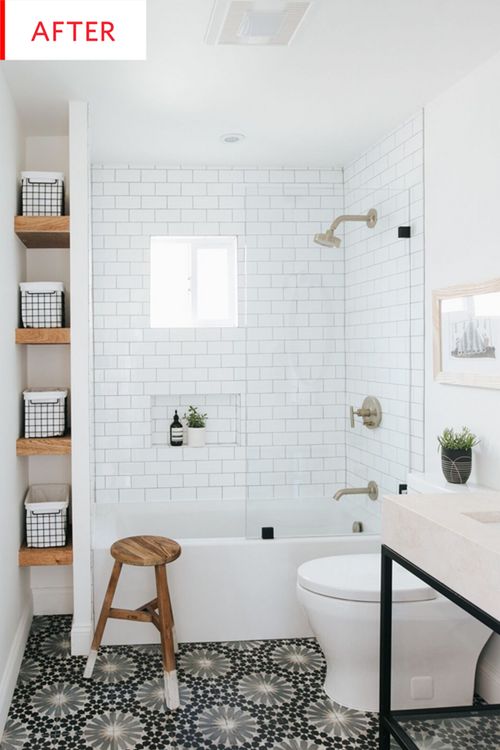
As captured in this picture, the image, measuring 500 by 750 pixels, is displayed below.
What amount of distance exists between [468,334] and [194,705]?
6.34 ft

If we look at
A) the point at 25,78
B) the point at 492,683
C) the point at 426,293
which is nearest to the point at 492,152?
the point at 426,293

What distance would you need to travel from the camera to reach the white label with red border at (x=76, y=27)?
2.00 m

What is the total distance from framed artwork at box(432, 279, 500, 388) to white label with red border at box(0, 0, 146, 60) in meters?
1.64

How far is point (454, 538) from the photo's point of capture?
1842 millimetres

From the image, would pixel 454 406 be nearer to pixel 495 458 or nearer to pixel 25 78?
pixel 495 458

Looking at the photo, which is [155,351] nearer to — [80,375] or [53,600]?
[80,375]

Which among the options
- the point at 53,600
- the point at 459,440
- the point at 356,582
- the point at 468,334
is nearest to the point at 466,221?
the point at 468,334

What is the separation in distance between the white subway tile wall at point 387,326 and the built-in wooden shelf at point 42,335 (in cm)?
140

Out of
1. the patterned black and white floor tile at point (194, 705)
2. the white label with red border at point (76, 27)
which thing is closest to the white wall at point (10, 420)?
the patterned black and white floor tile at point (194, 705)

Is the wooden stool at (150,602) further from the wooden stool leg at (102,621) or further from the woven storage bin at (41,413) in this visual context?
the woven storage bin at (41,413)

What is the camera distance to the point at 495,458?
2764 millimetres

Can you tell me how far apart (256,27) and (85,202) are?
118 cm

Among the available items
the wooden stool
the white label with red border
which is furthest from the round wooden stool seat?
the white label with red border

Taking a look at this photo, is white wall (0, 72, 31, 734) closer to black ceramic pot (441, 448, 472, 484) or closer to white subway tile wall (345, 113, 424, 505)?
white subway tile wall (345, 113, 424, 505)
